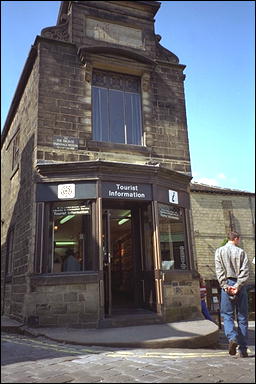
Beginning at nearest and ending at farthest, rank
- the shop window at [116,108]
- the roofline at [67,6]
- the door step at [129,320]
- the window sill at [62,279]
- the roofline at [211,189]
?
the door step at [129,320] < the window sill at [62,279] < the shop window at [116,108] < the roofline at [67,6] < the roofline at [211,189]

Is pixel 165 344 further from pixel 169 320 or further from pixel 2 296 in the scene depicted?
pixel 2 296

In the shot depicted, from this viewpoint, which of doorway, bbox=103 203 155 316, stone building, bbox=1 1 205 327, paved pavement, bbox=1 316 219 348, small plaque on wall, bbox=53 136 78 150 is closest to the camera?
paved pavement, bbox=1 316 219 348

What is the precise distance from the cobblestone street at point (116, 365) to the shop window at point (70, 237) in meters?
2.51

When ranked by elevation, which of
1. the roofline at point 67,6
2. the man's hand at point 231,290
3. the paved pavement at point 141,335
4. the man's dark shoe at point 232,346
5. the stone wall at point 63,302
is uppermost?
the roofline at point 67,6

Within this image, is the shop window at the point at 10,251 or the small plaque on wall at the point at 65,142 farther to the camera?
the shop window at the point at 10,251

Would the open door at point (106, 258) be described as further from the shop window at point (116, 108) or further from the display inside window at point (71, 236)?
the shop window at point (116, 108)

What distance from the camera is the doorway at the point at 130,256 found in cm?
872

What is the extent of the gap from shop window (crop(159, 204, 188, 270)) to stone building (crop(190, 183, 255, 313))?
14.8 metres

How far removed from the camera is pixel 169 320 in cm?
824

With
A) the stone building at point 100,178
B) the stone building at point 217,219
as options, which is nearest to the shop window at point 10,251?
the stone building at point 100,178

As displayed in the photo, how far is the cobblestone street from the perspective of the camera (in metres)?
3.84

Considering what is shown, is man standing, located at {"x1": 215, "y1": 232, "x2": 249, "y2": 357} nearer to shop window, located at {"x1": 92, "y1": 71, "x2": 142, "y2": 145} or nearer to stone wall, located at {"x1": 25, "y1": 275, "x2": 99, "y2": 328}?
stone wall, located at {"x1": 25, "y1": 275, "x2": 99, "y2": 328}

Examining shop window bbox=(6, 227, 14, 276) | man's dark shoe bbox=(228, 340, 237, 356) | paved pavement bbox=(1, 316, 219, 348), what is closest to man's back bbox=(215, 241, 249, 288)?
man's dark shoe bbox=(228, 340, 237, 356)

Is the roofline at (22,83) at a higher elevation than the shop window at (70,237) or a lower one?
higher
